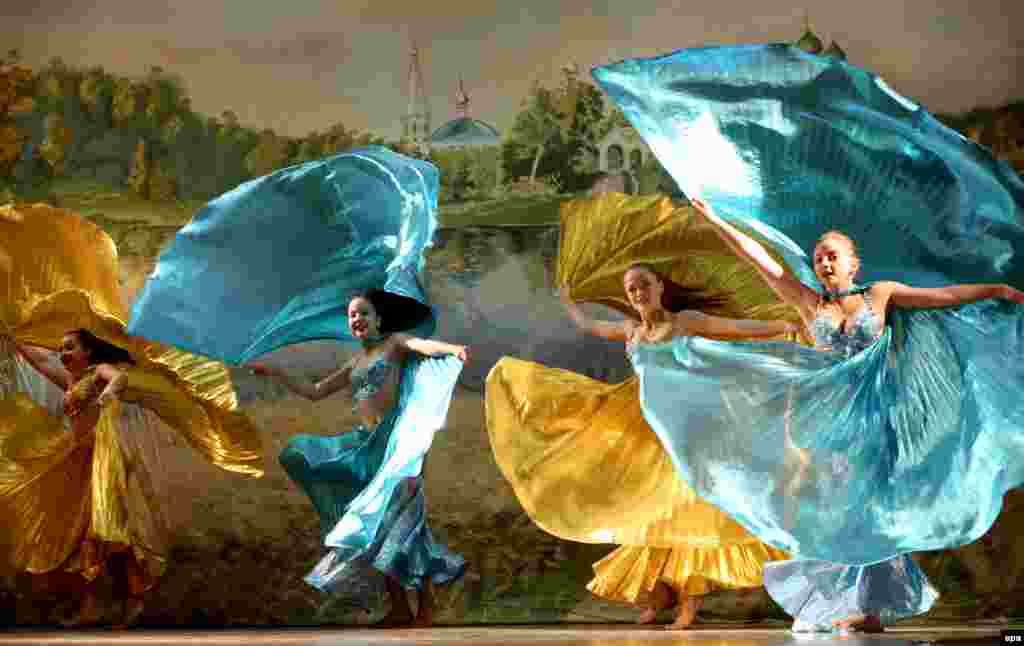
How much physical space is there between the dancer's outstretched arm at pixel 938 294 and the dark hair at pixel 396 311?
2503mm

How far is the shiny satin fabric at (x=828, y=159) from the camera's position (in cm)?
700

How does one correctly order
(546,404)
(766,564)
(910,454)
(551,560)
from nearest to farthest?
(910,454)
(766,564)
(546,404)
(551,560)

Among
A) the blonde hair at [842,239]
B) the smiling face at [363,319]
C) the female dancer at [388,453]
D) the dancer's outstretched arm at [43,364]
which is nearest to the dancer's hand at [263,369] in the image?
the female dancer at [388,453]

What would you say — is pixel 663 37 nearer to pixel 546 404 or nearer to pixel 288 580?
pixel 546 404

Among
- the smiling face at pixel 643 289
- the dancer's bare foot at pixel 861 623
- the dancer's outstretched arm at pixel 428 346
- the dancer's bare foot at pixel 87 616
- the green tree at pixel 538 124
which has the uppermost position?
the green tree at pixel 538 124

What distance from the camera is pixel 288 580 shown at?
1032 cm

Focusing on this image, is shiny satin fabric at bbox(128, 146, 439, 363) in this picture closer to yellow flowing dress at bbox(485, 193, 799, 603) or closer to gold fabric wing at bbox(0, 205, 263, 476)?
gold fabric wing at bbox(0, 205, 263, 476)

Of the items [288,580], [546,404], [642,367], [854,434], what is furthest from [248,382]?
[854,434]

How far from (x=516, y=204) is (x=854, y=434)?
4.17m

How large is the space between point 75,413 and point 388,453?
2.15 m

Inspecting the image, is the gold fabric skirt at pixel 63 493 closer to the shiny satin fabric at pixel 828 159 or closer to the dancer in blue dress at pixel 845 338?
the dancer in blue dress at pixel 845 338

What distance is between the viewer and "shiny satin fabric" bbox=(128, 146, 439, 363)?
8.56 meters

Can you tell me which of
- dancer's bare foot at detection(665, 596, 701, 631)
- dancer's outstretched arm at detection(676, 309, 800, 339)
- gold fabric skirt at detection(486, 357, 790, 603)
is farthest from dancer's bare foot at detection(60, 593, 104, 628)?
dancer's outstretched arm at detection(676, 309, 800, 339)

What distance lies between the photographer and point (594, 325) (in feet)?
28.1
